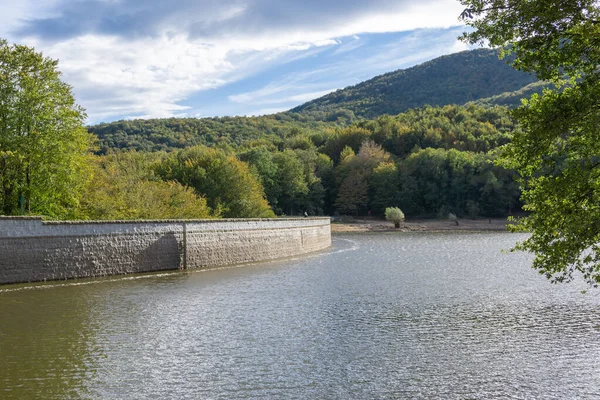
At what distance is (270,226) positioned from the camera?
37.1 meters

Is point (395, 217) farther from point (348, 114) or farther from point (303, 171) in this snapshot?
point (348, 114)

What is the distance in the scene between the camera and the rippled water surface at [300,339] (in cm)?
1044

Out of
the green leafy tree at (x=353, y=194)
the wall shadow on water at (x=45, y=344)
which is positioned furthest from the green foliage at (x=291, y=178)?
the wall shadow on water at (x=45, y=344)

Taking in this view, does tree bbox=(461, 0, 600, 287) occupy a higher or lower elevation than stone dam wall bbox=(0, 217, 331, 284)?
higher

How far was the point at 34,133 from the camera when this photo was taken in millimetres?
29500

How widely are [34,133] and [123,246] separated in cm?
836

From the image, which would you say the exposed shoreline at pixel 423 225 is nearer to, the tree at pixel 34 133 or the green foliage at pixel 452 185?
the green foliage at pixel 452 185

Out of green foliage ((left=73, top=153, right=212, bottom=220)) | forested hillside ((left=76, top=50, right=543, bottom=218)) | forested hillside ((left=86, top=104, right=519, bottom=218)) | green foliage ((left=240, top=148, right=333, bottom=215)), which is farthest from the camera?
green foliage ((left=240, top=148, right=333, bottom=215))

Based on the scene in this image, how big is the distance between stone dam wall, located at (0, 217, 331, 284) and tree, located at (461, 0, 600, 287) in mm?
19085

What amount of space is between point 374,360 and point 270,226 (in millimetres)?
25352

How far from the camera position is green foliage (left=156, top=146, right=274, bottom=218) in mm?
55594

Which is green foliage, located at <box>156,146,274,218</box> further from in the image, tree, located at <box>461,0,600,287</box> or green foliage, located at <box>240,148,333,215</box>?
tree, located at <box>461,0,600,287</box>

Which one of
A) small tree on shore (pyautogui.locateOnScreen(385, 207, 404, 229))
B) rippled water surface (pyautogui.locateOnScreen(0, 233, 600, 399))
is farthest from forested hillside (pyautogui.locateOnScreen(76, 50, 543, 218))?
rippled water surface (pyautogui.locateOnScreen(0, 233, 600, 399))

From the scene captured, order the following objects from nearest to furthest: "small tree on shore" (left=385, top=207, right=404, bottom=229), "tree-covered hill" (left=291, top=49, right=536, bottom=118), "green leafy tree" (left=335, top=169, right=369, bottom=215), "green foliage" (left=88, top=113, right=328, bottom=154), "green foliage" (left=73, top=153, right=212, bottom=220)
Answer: "green foliage" (left=73, top=153, right=212, bottom=220)
"small tree on shore" (left=385, top=207, right=404, bottom=229)
"green leafy tree" (left=335, top=169, right=369, bottom=215)
"green foliage" (left=88, top=113, right=328, bottom=154)
"tree-covered hill" (left=291, top=49, right=536, bottom=118)
